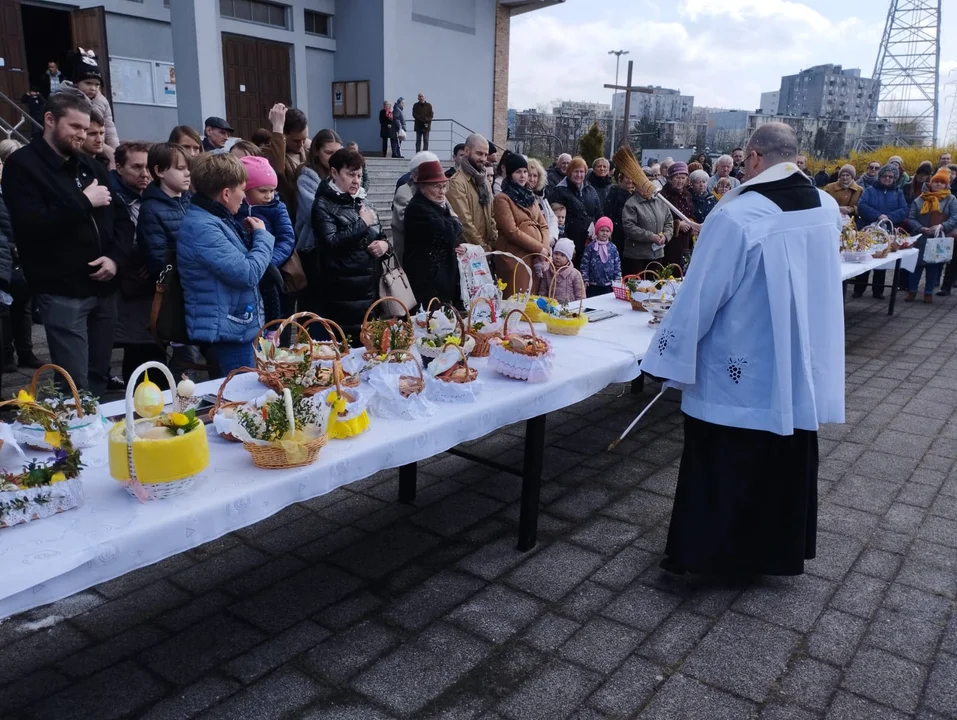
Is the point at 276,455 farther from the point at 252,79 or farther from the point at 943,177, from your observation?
the point at 252,79

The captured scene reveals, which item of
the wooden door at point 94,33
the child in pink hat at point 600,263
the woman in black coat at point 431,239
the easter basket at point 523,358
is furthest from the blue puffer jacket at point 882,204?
the wooden door at point 94,33

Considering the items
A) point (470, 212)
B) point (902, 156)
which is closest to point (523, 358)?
point (470, 212)

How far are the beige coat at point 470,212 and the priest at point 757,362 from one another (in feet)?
9.11

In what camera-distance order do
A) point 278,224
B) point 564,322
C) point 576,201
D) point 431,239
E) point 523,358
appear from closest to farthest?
point 523,358 → point 564,322 → point 278,224 → point 431,239 → point 576,201

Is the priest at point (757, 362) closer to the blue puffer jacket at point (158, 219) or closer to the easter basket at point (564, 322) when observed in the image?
the easter basket at point (564, 322)

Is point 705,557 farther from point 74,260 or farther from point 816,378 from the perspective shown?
point 74,260

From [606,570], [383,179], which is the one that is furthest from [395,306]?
[383,179]

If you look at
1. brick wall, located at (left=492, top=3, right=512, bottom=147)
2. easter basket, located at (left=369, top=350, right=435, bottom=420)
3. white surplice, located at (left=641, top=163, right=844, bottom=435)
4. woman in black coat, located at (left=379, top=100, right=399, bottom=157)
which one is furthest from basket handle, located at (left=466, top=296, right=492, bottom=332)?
brick wall, located at (left=492, top=3, right=512, bottom=147)

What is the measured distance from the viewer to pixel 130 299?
14.3ft

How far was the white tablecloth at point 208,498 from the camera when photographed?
1.58m

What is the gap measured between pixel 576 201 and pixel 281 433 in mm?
5141

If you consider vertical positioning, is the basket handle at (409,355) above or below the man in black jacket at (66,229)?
below

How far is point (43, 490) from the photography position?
1707 mm

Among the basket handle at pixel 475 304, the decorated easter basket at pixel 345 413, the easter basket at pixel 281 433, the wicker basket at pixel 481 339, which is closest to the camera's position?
the easter basket at pixel 281 433
